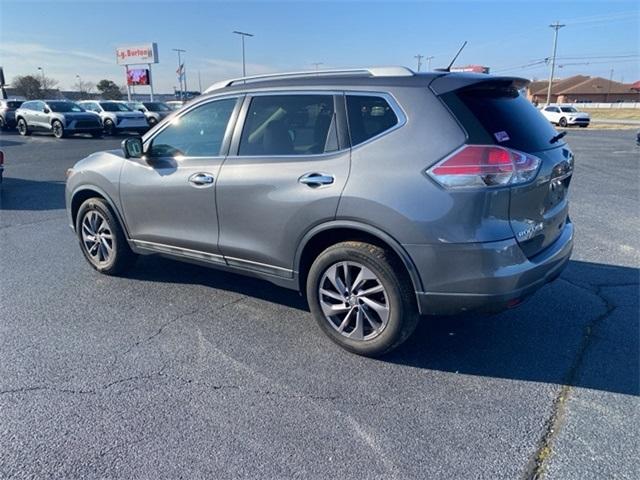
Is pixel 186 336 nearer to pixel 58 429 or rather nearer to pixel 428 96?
pixel 58 429

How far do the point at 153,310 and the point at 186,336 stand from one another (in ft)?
2.02

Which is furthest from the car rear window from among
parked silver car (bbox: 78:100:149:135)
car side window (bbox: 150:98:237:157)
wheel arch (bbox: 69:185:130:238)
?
parked silver car (bbox: 78:100:149:135)

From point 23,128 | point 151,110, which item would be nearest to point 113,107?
point 151,110

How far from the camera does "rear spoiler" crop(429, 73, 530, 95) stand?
9.52 ft

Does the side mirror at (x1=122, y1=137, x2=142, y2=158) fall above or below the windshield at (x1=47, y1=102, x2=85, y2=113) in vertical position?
below

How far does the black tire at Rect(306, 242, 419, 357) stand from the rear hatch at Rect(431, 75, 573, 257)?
0.75m

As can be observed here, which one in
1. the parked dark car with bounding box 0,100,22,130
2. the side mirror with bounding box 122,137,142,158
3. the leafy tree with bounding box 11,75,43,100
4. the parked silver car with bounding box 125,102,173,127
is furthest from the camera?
the leafy tree with bounding box 11,75,43,100

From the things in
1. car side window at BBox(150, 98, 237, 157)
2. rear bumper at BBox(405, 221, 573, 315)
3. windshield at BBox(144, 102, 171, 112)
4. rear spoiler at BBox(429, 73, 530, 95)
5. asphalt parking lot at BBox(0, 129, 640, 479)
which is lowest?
asphalt parking lot at BBox(0, 129, 640, 479)

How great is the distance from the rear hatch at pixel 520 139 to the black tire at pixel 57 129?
22.0 metres

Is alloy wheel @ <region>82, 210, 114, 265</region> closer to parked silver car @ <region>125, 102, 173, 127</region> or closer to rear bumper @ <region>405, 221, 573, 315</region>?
rear bumper @ <region>405, 221, 573, 315</region>

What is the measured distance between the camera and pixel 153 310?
4.02m

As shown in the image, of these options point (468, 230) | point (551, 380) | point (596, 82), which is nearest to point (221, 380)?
point (468, 230)

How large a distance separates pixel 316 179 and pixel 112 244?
8.35 ft

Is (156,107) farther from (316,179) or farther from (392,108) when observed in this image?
(392,108)
